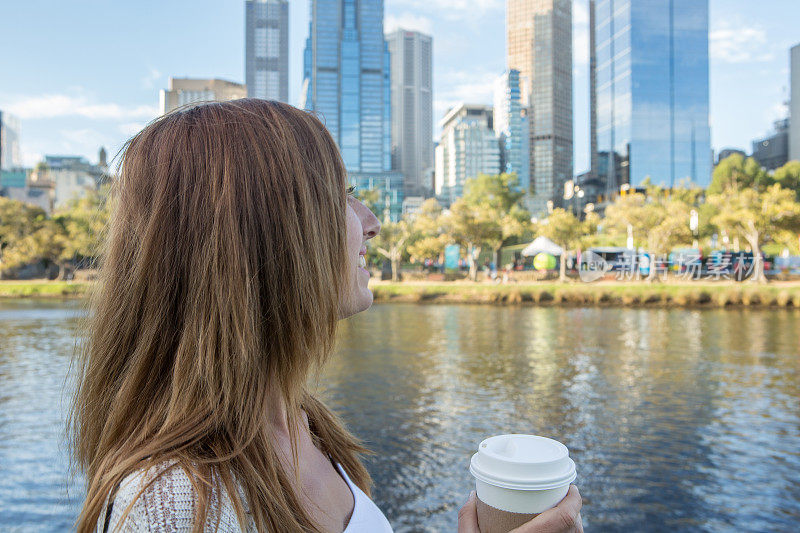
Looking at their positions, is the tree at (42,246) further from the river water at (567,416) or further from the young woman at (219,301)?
the young woman at (219,301)

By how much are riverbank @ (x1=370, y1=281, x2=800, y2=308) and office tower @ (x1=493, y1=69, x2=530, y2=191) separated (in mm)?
113983

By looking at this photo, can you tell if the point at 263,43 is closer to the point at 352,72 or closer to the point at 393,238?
the point at 352,72

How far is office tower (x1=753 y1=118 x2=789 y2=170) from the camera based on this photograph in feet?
311

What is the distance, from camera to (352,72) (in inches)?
5477

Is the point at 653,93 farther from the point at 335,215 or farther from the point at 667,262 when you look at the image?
the point at 335,215

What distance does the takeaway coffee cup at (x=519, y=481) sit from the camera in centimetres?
99

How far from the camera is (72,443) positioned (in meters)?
1.34

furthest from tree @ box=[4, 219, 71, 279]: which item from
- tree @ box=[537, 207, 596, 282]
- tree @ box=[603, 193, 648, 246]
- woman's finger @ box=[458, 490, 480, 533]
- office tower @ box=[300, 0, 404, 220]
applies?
office tower @ box=[300, 0, 404, 220]

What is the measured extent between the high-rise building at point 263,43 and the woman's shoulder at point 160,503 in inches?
7595

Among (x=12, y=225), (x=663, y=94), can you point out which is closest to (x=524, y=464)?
(x=12, y=225)

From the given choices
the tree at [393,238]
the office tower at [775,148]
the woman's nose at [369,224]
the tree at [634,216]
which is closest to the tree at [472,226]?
the tree at [393,238]

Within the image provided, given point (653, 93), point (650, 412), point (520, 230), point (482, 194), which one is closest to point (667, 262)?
point (520, 230)

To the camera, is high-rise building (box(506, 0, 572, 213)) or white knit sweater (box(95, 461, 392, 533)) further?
high-rise building (box(506, 0, 572, 213))

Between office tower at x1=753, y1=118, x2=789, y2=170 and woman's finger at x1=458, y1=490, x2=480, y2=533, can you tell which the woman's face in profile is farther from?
office tower at x1=753, y1=118, x2=789, y2=170
